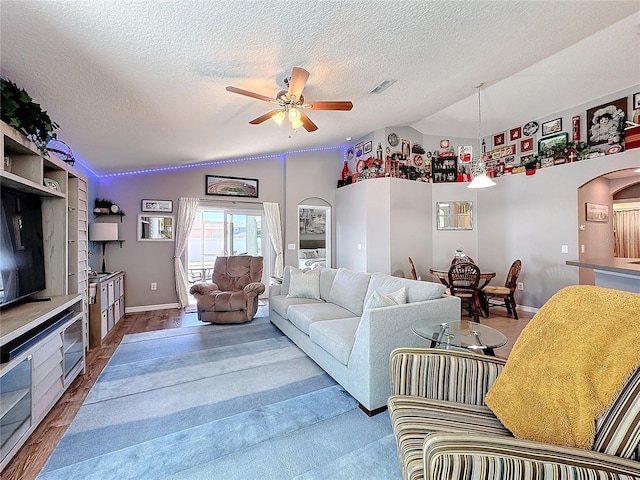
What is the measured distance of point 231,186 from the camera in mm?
5445

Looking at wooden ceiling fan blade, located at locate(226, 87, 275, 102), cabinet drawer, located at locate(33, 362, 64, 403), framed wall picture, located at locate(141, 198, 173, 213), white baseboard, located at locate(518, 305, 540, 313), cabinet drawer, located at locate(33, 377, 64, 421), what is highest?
wooden ceiling fan blade, located at locate(226, 87, 275, 102)

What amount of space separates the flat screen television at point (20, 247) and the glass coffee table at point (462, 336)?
2754 millimetres

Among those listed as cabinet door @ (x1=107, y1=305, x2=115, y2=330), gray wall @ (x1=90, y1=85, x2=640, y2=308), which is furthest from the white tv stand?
gray wall @ (x1=90, y1=85, x2=640, y2=308)

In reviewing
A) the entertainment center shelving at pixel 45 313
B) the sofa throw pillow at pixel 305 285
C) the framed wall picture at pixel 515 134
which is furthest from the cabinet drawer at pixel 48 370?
the framed wall picture at pixel 515 134

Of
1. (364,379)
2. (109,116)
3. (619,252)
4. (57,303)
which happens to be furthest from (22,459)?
(619,252)

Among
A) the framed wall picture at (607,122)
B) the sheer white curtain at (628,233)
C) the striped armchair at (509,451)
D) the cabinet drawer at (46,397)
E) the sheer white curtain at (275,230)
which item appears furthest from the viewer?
the sheer white curtain at (628,233)

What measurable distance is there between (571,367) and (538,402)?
0.58 ft

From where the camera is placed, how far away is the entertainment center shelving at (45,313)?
158cm

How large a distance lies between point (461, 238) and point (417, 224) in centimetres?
100

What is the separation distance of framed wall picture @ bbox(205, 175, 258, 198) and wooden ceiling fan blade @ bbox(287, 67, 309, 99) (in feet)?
10.7

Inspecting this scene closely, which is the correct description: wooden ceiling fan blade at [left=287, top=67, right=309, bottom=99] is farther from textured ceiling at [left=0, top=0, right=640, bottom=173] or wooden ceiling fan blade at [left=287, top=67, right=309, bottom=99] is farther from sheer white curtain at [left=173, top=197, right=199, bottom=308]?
sheer white curtain at [left=173, top=197, right=199, bottom=308]

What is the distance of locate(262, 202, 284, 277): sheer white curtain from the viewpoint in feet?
18.6

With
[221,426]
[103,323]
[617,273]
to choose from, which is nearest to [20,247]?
[103,323]

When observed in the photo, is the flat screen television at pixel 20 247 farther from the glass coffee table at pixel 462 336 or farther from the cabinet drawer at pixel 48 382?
the glass coffee table at pixel 462 336
